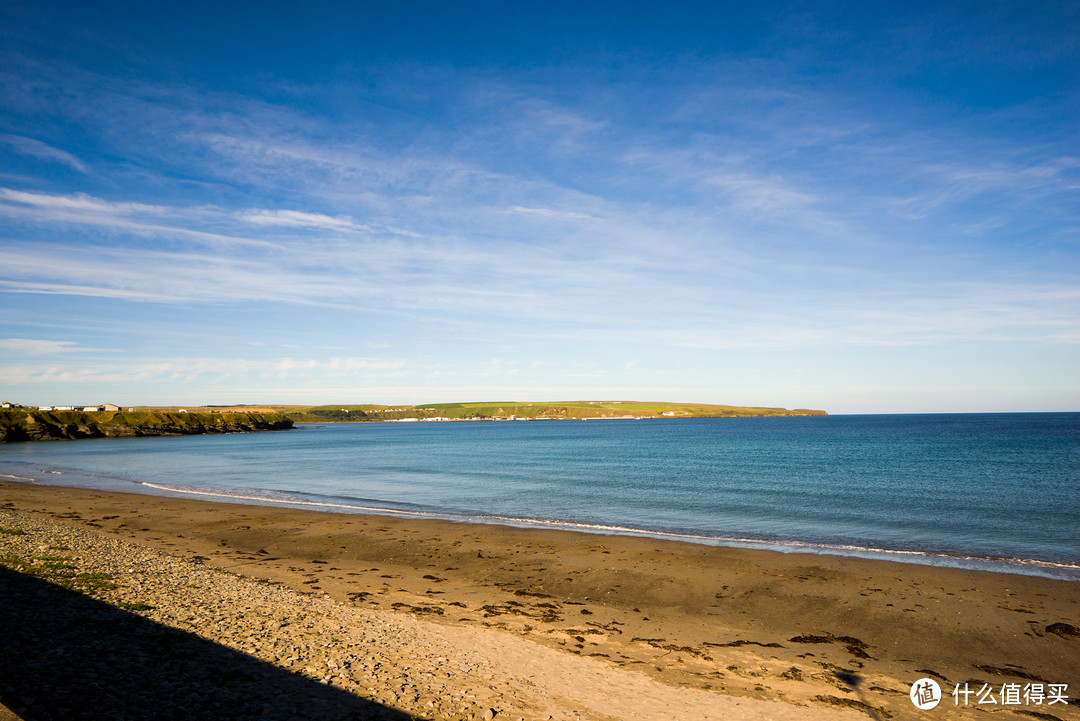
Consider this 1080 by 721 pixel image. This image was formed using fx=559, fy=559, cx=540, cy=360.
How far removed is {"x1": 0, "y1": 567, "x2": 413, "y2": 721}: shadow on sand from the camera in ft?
22.5

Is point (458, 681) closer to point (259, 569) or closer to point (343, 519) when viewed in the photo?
point (259, 569)

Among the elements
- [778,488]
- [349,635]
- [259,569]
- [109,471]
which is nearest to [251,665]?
[349,635]

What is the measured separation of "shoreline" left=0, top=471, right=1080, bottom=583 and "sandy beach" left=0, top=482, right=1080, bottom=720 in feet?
3.80

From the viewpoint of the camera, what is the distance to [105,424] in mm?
116812

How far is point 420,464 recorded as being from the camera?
56.8m

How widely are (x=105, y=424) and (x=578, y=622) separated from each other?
13901 centimetres

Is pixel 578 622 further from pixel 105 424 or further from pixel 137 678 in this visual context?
pixel 105 424

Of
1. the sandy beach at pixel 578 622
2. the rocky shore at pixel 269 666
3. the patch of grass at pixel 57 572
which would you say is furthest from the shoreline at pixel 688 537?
the patch of grass at pixel 57 572

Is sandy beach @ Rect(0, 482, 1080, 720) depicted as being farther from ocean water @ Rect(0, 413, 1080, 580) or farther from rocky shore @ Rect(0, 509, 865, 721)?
ocean water @ Rect(0, 413, 1080, 580)

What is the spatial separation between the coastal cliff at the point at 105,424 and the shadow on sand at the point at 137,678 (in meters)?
120

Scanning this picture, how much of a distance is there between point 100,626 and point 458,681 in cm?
639
